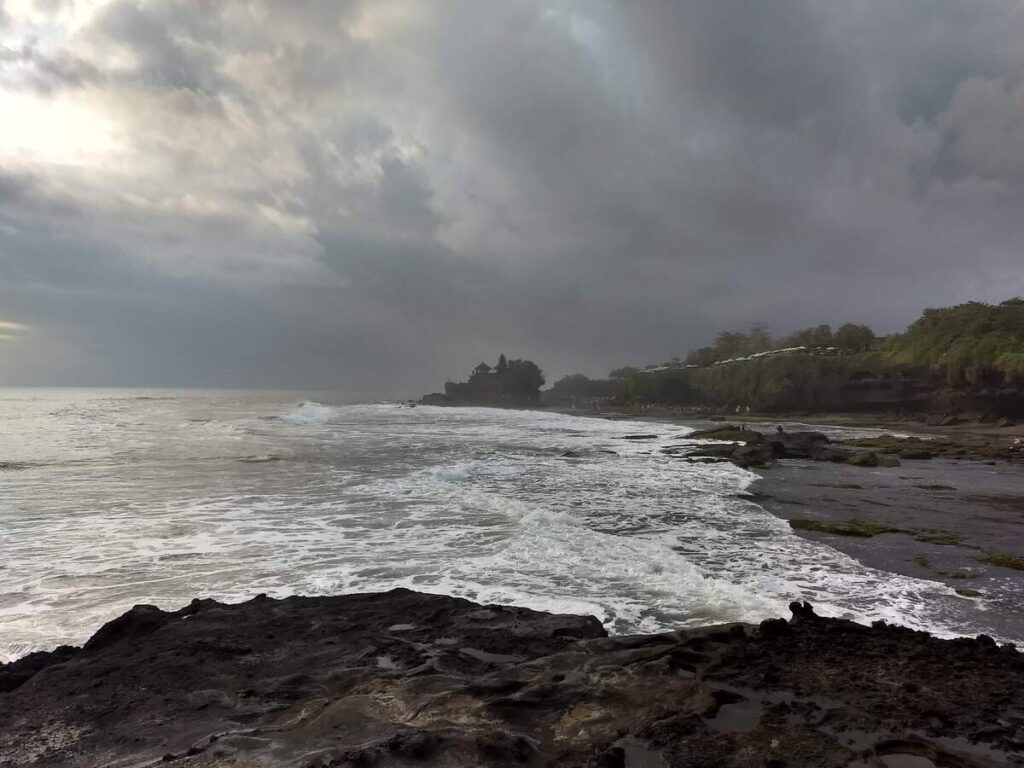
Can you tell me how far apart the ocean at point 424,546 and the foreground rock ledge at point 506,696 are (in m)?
1.39

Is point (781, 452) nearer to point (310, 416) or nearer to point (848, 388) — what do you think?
point (310, 416)

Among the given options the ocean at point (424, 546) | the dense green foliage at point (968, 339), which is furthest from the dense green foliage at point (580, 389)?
the ocean at point (424, 546)

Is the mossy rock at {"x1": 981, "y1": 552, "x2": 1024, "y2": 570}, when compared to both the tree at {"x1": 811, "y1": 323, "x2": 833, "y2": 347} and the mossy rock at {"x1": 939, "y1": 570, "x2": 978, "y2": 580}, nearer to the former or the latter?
the mossy rock at {"x1": 939, "y1": 570, "x2": 978, "y2": 580}

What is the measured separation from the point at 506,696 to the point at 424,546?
19.9ft

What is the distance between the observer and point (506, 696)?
4238mm

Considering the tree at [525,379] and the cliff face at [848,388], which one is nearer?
the cliff face at [848,388]

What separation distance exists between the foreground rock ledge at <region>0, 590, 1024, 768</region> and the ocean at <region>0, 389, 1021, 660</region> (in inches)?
54.8

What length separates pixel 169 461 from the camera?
2178 cm

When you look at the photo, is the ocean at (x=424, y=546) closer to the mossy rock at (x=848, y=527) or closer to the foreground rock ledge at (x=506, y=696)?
the mossy rock at (x=848, y=527)

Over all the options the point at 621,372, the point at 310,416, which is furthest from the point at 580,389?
the point at 310,416

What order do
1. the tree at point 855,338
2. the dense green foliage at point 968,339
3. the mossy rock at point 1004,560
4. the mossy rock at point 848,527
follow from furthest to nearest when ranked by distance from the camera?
the tree at point 855,338
the dense green foliage at point 968,339
the mossy rock at point 848,527
the mossy rock at point 1004,560

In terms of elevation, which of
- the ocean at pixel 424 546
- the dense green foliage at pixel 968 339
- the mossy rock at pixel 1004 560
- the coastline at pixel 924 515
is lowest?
the coastline at pixel 924 515

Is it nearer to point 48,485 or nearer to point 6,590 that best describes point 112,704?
point 6,590

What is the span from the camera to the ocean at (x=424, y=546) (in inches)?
278
